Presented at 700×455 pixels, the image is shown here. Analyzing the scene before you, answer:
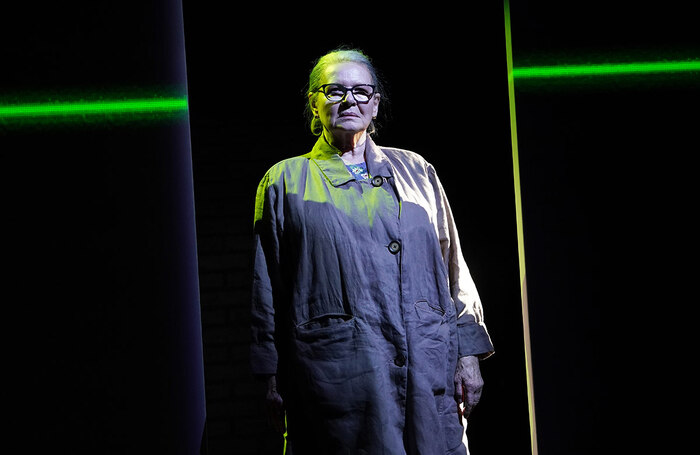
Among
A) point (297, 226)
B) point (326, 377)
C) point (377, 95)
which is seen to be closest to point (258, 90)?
point (377, 95)

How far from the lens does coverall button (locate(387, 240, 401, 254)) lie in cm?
192

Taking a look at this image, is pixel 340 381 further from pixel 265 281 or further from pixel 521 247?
pixel 521 247

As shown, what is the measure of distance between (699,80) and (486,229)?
92 cm

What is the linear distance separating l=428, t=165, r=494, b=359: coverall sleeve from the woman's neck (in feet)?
0.73

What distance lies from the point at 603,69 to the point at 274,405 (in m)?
1.54

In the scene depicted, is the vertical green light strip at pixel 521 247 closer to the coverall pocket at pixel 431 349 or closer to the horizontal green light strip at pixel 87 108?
the coverall pocket at pixel 431 349

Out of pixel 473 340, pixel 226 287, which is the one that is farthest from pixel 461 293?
pixel 226 287

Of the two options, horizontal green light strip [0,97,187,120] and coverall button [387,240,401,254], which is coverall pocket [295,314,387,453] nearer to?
coverall button [387,240,401,254]

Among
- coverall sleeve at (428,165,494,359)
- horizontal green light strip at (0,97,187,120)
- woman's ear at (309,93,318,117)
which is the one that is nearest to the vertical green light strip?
coverall sleeve at (428,165,494,359)

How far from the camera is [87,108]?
1.99m

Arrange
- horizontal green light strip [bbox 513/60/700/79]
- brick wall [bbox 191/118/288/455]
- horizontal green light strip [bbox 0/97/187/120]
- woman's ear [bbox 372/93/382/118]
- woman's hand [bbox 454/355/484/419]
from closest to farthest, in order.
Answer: horizontal green light strip [bbox 0/97/187/120] < woman's hand [bbox 454/355/484/419] < woman's ear [bbox 372/93/382/118] < brick wall [bbox 191/118/288/455] < horizontal green light strip [bbox 513/60/700/79]

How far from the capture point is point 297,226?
194 cm

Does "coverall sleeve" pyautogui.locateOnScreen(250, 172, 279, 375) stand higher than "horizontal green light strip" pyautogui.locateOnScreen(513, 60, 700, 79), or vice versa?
"horizontal green light strip" pyautogui.locateOnScreen(513, 60, 700, 79)

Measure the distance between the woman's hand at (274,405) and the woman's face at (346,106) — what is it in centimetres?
71
